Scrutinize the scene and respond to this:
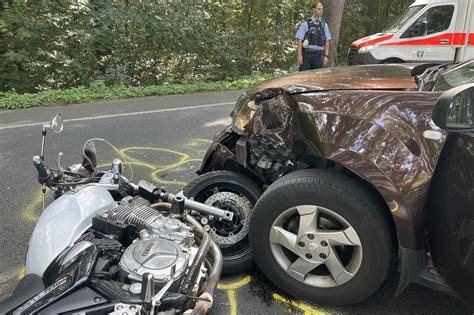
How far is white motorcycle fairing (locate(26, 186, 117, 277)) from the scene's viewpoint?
218 cm

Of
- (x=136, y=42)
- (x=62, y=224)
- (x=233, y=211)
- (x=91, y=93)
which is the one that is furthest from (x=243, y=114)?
(x=136, y=42)

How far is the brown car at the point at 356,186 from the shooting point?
2.07 metres

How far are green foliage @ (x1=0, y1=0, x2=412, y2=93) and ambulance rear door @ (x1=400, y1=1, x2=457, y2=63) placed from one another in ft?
8.84

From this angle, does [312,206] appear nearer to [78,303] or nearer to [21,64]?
[78,303]

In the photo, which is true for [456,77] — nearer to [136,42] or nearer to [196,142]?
[196,142]

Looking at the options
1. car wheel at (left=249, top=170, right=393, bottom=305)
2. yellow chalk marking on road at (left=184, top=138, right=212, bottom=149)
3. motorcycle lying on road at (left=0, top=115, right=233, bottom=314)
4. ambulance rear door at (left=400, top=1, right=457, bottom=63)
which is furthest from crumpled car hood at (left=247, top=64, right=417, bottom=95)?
ambulance rear door at (left=400, top=1, right=457, bottom=63)

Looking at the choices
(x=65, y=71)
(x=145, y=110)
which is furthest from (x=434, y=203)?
(x=65, y=71)

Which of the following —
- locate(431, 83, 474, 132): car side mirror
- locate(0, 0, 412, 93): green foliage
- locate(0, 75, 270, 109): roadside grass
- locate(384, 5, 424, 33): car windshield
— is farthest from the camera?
locate(384, 5, 424, 33): car windshield

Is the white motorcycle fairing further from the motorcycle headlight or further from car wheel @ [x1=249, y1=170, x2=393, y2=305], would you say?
car wheel @ [x1=249, y1=170, x2=393, y2=305]

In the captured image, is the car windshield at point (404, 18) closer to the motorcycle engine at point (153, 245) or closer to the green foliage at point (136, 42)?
the green foliage at point (136, 42)

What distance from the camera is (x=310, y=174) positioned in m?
2.48

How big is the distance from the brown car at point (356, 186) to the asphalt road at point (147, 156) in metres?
0.22

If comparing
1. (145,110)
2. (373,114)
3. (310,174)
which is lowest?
(145,110)

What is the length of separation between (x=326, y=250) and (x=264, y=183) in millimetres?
799
